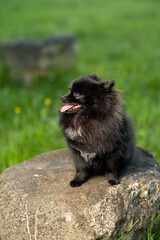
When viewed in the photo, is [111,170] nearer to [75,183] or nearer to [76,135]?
[75,183]

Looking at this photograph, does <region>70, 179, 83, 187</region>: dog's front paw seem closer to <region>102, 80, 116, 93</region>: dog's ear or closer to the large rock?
the large rock

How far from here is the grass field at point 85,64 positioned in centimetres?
499

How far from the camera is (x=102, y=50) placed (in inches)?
388

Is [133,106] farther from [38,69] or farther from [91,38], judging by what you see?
[91,38]

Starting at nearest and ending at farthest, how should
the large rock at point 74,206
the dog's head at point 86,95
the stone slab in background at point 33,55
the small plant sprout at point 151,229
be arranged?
the large rock at point 74,206, the dog's head at point 86,95, the small plant sprout at point 151,229, the stone slab in background at point 33,55

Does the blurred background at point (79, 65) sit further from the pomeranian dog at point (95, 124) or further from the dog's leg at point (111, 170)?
the dog's leg at point (111, 170)

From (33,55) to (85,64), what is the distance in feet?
6.49

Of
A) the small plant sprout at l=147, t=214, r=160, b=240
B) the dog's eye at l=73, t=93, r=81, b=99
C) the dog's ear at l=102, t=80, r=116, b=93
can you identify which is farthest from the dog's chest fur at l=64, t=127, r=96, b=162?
the small plant sprout at l=147, t=214, r=160, b=240

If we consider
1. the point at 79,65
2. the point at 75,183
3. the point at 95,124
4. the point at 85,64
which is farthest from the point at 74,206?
the point at 85,64

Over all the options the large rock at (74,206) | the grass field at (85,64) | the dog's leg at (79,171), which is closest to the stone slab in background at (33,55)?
the grass field at (85,64)

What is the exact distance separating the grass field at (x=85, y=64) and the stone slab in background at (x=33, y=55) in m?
0.22

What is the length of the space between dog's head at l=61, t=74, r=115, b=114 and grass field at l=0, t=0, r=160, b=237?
1.24 ft

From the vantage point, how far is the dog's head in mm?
2844

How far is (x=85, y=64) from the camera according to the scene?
891cm
